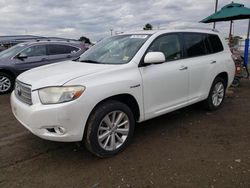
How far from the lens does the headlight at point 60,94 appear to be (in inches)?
116

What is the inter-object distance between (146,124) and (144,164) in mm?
1564

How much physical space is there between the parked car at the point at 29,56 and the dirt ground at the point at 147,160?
3.56 meters

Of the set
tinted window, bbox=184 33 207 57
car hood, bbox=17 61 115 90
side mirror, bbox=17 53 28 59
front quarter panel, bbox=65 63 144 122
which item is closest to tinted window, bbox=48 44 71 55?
side mirror, bbox=17 53 28 59

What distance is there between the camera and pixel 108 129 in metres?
3.38

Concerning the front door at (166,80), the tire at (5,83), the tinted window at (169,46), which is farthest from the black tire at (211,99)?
the tire at (5,83)

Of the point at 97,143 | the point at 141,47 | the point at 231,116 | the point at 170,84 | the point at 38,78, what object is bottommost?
the point at 231,116

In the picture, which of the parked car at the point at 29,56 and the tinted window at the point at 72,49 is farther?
the tinted window at the point at 72,49

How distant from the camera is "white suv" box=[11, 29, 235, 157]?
2994 millimetres

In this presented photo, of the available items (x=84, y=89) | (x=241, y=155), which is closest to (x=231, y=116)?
(x=241, y=155)

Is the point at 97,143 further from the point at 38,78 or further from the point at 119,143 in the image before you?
the point at 38,78

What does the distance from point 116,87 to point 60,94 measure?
0.74m

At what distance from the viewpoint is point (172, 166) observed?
320 cm

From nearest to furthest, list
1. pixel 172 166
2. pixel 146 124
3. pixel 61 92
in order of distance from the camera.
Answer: pixel 61 92 → pixel 172 166 → pixel 146 124

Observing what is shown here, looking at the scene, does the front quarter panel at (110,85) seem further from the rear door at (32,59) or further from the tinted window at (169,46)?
the rear door at (32,59)
